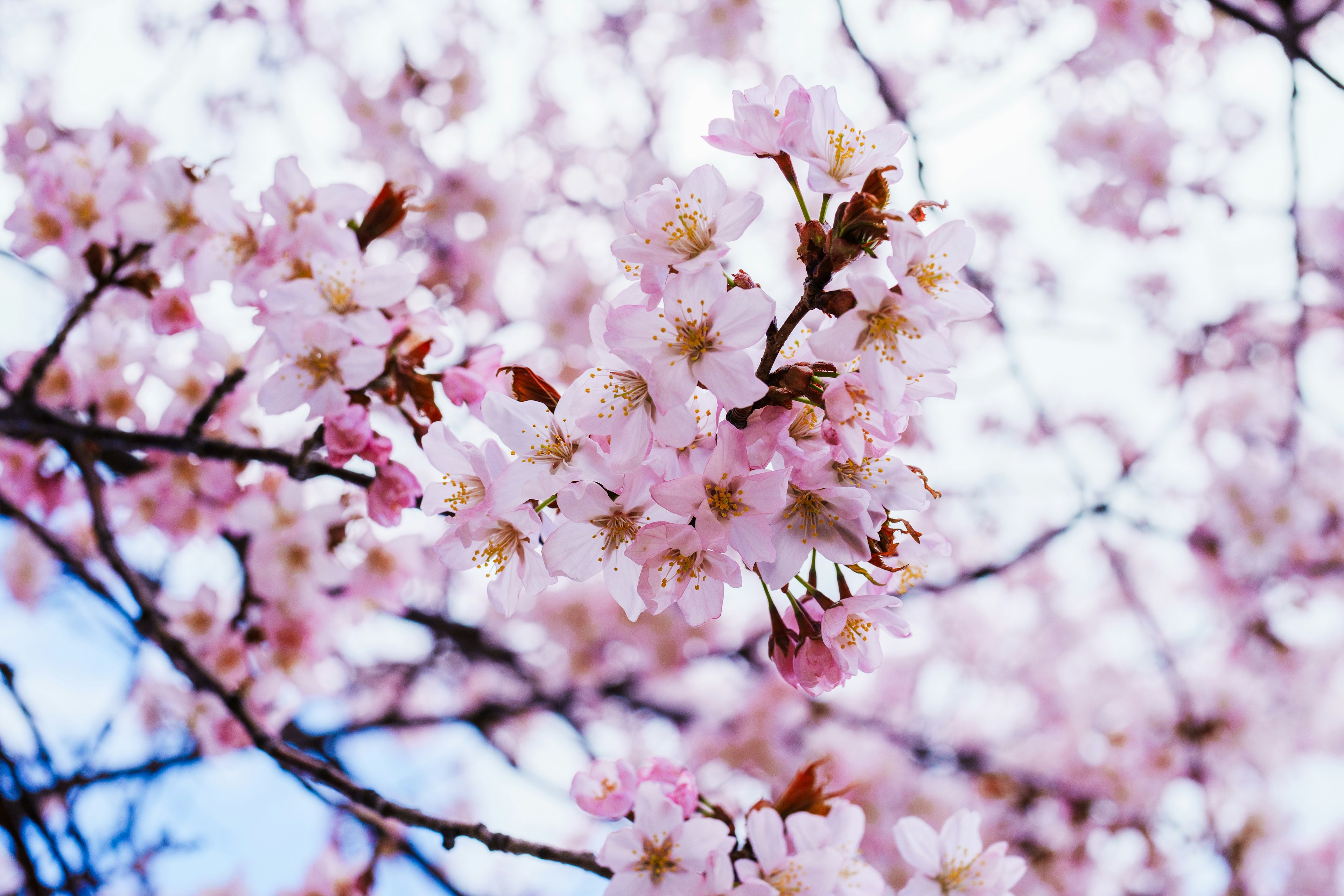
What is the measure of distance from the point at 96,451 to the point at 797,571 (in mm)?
1763

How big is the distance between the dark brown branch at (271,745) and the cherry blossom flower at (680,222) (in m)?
0.83

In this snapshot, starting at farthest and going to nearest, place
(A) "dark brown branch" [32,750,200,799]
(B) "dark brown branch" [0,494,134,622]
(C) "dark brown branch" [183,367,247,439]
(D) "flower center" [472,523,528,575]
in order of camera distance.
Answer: (A) "dark brown branch" [32,750,200,799]
(B) "dark brown branch" [0,494,134,622]
(C) "dark brown branch" [183,367,247,439]
(D) "flower center" [472,523,528,575]

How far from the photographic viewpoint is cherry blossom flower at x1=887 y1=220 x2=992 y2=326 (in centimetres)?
91

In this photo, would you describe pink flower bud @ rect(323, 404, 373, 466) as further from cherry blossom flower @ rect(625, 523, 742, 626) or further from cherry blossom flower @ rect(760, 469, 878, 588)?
cherry blossom flower @ rect(760, 469, 878, 588)

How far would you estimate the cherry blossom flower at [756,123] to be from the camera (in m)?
1.03

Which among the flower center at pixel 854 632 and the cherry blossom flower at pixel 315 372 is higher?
the cherry blossom flower at pixel 315 372

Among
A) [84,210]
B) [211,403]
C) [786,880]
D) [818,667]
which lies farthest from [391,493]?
[84,210]

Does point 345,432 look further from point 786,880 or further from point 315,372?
point 786,880

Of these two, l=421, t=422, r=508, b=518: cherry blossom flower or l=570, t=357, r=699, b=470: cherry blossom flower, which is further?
l=421, t=422, r=508, b=518: cherry blossom flower

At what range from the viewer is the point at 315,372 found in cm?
131

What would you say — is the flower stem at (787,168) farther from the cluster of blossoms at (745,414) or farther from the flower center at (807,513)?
the flower center at (807,513)

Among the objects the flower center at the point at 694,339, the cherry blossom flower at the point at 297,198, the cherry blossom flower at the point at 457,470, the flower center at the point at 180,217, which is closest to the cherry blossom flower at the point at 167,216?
the flower center at the point at 180,217

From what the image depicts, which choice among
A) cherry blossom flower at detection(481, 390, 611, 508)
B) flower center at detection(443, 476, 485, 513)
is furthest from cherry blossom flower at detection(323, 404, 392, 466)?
cherry blossom flower at detection(481, 390, 611, 508)

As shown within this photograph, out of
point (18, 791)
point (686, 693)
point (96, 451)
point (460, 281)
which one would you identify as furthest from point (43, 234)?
point (686, 693)
